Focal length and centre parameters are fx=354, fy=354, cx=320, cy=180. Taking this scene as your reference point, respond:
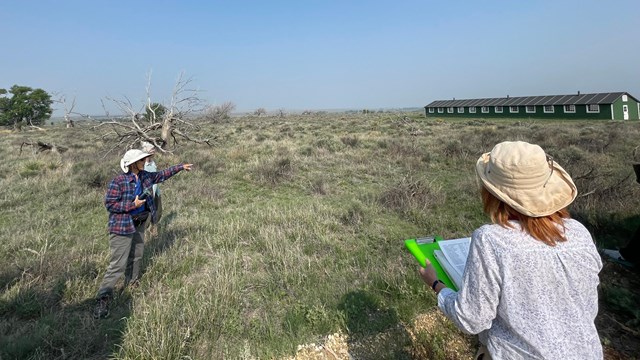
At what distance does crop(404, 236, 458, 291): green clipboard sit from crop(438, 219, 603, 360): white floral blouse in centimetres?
32

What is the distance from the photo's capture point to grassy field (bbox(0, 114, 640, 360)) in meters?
3.08

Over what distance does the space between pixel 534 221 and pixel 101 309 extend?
4.09 meters

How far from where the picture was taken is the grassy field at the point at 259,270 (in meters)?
3.08

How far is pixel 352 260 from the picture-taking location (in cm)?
487

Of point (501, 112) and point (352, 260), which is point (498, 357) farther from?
point (501, 112)

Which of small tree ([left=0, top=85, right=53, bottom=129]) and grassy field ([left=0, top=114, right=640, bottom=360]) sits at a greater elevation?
small tree ([left=0, top=85, right=53, bottom=129])

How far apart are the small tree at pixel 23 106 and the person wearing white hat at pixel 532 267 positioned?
66.0 m

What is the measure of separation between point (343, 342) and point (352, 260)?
1789 millimetres

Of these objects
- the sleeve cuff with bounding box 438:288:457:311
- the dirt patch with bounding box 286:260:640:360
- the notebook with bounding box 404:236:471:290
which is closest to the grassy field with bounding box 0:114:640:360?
the dirt patch with bounding box 286:260:640:360

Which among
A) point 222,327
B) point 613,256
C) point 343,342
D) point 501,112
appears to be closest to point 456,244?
point 343,342

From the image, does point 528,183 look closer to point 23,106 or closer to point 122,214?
point 122,214

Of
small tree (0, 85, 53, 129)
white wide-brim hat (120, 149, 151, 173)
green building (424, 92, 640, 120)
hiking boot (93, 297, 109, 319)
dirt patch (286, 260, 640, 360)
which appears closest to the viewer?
dirt patch (286, 260, 640, 360)

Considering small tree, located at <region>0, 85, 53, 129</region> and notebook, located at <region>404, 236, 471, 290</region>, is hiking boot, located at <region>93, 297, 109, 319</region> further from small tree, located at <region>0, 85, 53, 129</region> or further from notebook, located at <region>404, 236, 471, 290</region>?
small tree, located at <region>0, 85, 53, 129</region>

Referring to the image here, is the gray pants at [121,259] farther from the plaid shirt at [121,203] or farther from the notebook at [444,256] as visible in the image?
the notebook at [444,256]
